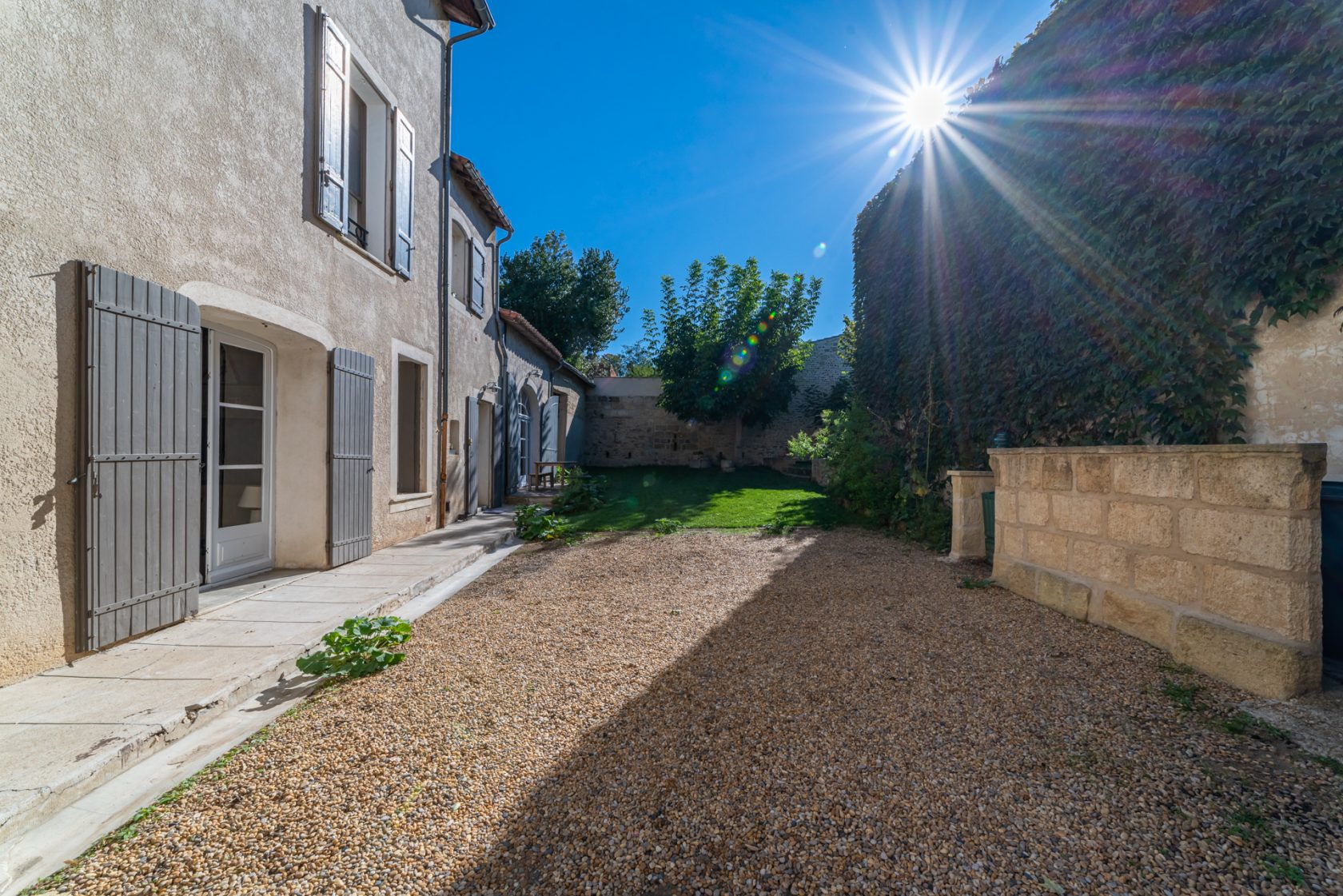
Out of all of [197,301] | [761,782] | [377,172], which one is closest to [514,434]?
[377,172]

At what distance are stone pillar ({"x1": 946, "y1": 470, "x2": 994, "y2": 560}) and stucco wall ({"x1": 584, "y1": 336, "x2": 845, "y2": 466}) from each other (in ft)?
37.5

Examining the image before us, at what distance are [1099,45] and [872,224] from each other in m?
3.84

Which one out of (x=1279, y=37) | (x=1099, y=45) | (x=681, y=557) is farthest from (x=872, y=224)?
(x=681, y=557)

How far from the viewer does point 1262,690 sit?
217cm

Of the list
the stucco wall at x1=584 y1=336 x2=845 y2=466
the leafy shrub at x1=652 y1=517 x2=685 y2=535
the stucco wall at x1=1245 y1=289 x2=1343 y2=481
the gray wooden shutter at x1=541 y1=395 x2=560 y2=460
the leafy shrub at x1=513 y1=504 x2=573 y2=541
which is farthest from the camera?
the stucco wall at x1=584 y1=336 x2=845 y2=466

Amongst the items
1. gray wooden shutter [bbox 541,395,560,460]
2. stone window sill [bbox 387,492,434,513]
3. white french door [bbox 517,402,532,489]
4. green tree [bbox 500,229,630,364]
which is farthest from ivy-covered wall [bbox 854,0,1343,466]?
green tree [bbox 500,229,630,364]

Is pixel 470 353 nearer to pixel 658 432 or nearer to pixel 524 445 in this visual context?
pixel 524 445

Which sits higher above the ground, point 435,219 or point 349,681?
point 435,219

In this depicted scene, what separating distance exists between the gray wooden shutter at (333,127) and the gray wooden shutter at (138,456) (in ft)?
5.56

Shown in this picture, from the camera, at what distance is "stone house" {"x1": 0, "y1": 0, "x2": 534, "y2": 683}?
7.62ft

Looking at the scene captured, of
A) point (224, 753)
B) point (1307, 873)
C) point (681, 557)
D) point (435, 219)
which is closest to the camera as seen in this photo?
point (1307, 873)

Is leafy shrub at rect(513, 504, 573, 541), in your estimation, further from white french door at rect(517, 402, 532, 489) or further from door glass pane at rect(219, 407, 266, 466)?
white french door at rect(517, 402, 532, 489)

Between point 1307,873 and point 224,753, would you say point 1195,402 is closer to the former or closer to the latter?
point 1307,873

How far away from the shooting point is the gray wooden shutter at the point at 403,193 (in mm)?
5242
